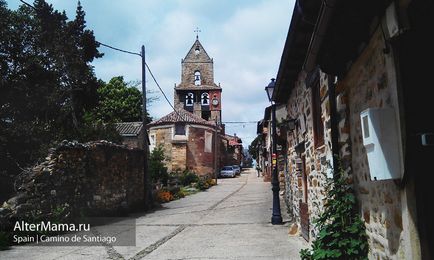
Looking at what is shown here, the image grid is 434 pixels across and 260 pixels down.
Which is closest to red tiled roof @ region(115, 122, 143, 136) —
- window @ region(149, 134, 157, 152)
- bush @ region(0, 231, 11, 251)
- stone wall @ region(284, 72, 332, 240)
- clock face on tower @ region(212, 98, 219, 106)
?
window @ region(149, 134, 157, 152)

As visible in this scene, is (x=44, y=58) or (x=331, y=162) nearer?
(x=331, y=162)

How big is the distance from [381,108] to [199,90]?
52.0 meters

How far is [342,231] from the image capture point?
4195 mm

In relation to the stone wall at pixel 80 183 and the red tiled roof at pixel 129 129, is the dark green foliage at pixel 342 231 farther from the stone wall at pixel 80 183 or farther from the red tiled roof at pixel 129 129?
the red tiled roof at pixel 129 129

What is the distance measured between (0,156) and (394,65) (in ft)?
69.0

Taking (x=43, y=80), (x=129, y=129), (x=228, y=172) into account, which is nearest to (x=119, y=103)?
(x=129, y=129)

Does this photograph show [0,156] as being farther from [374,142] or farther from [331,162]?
[374,142]

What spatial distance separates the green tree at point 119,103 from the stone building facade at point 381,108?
4001 cm

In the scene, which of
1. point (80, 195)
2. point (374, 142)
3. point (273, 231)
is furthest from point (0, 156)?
point (374, 142)

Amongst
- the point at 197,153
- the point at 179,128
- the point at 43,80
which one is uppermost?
the point at 43,80

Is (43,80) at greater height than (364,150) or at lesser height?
greater

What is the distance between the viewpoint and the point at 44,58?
2647 centimetres

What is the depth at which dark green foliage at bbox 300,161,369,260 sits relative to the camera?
4074mm

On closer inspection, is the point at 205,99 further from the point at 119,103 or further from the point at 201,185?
the point at 201,185
